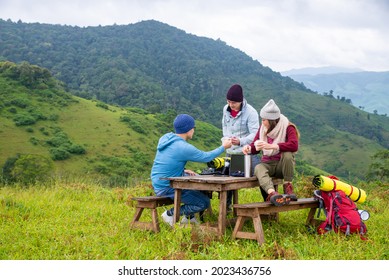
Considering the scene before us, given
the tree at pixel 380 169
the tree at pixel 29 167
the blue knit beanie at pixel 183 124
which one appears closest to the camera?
the blue knit beanie at pixel 183 124

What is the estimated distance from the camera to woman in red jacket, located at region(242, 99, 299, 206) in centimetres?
586

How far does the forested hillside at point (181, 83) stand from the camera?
126 metres

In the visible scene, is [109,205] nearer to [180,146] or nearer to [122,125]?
[180,146]

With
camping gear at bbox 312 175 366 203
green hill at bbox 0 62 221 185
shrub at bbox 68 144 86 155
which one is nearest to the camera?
Result: camping gear at bbox 312 175 366 203

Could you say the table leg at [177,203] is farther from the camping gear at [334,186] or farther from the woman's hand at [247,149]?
the camping gear at [334,186]

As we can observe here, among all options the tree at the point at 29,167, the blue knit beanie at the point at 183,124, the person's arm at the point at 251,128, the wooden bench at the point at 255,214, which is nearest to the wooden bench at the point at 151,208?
the blue knit beanie at the point at 183,124

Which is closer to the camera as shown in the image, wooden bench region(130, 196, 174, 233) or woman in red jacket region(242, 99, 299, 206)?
woman in red jacket region(242, 99, 299, 206)

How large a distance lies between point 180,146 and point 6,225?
2.59 m

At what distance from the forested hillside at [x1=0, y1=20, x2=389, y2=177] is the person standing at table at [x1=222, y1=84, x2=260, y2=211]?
88.5 m

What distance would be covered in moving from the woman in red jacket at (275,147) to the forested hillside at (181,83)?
89213mm

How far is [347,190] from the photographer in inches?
239

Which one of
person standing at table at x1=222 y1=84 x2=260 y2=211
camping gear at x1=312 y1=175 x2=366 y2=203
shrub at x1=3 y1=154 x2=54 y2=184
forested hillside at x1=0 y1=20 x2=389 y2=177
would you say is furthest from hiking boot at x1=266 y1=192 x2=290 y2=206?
forested hillside at x1=0 y1=20 x2=389 y2=177

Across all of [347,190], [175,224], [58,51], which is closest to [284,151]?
[347,190]

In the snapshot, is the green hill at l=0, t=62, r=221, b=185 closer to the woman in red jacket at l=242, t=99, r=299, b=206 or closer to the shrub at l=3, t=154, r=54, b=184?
the shrub at l=3, t=154, r=54, b=184
